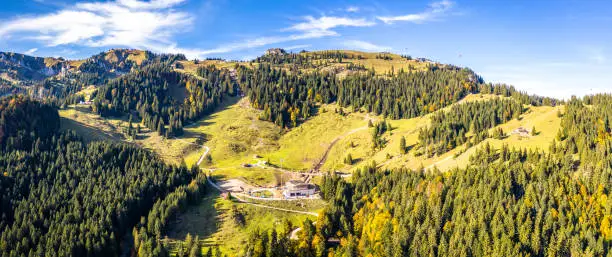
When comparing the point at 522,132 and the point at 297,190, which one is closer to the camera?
the point at 297,190

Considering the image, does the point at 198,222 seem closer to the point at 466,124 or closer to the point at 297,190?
the point at 297,190

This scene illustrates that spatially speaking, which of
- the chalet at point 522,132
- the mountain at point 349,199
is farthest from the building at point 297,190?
the chalet at point 522,132

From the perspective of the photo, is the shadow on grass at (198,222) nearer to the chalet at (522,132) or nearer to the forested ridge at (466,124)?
the forested ridge at (466,124)

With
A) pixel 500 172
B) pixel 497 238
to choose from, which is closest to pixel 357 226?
pixel 497 238

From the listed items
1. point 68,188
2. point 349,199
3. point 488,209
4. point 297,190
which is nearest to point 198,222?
point 297,190

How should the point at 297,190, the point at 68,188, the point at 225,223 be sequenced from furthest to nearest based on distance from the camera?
the point at 297,190 → the point at 68,188 → the point at 225,223

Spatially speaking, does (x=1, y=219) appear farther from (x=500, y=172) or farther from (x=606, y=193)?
(x=606, y=193)

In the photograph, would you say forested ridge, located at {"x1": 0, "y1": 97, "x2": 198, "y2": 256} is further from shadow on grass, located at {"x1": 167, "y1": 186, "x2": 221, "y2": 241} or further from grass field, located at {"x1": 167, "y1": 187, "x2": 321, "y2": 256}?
grass field, located at {"x1": 167, "y1": 187, "x2": 321, "y2": 256}
